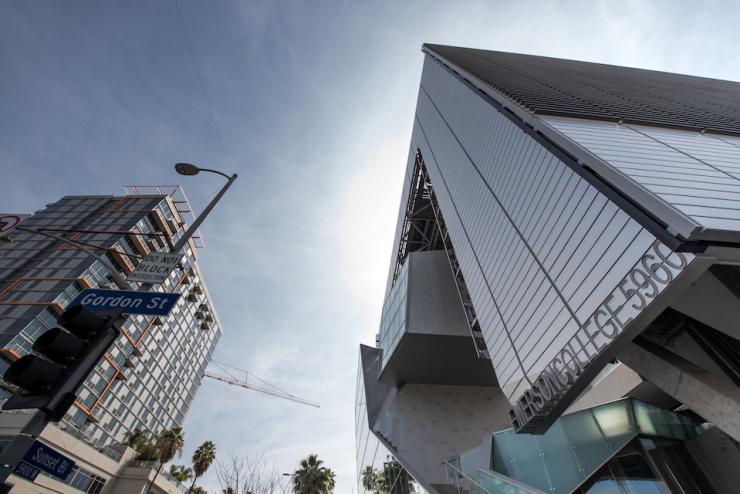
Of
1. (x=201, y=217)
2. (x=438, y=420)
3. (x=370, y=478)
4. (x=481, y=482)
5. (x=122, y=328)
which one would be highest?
(x=122, y=328)

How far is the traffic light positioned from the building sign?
442 inches

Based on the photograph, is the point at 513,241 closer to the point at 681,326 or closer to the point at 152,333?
the point at 681,326

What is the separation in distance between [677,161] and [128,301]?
624 inches

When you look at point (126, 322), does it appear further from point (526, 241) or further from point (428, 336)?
point (526, 241)

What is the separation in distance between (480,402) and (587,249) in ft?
79.8

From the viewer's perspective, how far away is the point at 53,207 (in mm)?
77125

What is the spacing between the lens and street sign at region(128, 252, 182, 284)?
222 inches

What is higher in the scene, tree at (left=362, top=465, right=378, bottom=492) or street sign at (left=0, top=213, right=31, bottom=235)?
tree at (left=362, top=465, right=378, bottom=492)

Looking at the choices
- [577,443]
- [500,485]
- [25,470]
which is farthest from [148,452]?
[25,470]

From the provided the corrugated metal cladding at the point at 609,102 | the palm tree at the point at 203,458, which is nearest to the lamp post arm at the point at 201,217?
the corrugated metal cladding at the point at 609,102

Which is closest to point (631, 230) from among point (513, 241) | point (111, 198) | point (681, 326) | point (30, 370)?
point (681, 326)

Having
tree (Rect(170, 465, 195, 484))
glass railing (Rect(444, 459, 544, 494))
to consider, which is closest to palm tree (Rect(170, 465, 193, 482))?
tree (Rect(170, 465, 195, 484))

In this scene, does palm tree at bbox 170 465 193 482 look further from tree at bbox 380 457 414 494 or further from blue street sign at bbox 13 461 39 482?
blue street sign at bbox 13 461 39 482

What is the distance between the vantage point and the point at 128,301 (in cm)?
492
